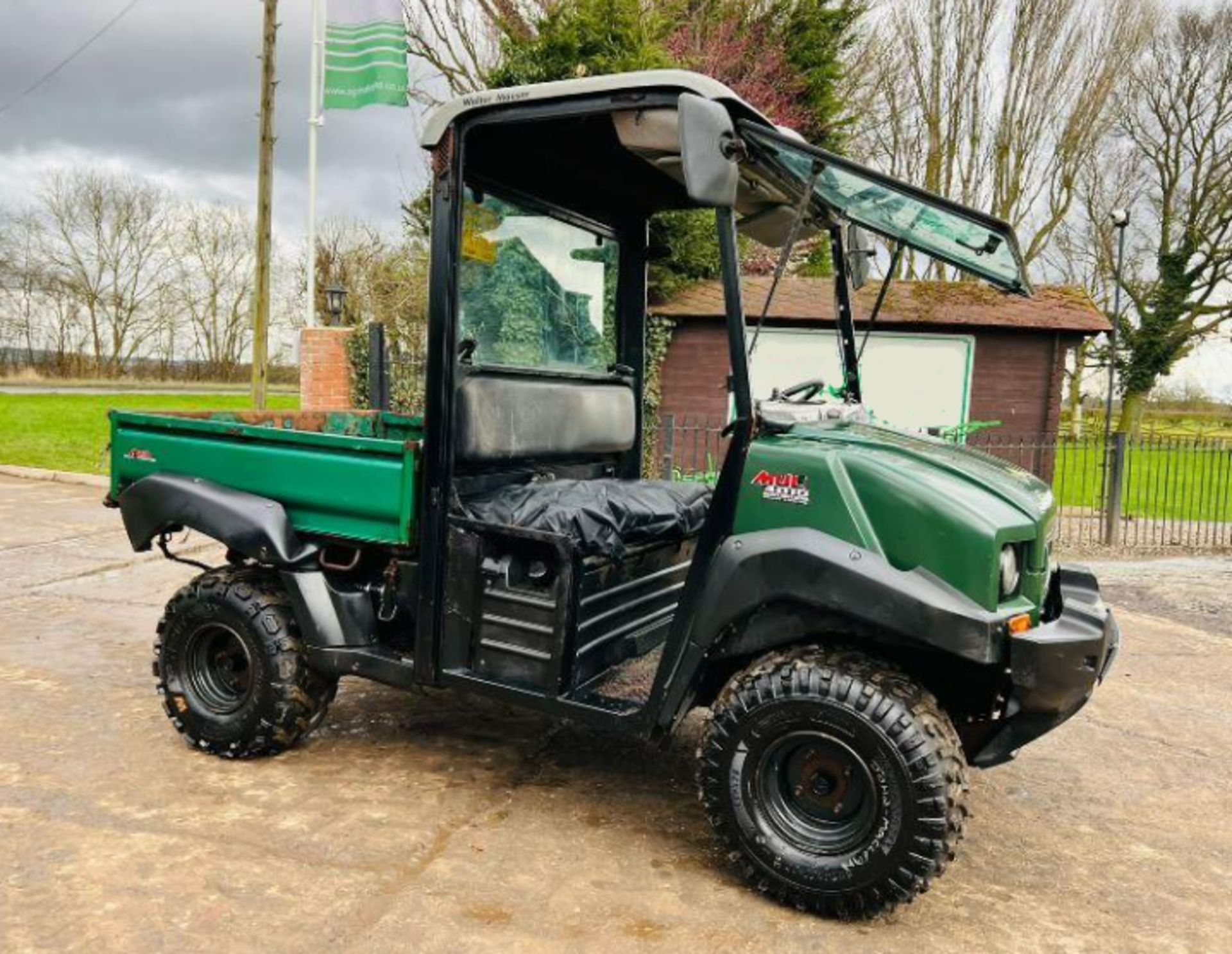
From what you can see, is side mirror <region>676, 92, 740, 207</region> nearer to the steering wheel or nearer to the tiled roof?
the steering wheel

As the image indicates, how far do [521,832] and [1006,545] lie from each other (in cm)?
183

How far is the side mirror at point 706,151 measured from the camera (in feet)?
8.78

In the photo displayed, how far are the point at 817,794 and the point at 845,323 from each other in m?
2.05

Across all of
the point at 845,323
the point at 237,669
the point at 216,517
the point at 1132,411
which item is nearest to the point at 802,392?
the point at 845,323

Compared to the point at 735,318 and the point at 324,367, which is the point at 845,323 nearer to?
the point at 735,318

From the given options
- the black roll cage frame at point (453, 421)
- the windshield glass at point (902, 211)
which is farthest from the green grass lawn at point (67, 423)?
the windshield glass at point (902, 211)

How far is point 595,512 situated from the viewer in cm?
341

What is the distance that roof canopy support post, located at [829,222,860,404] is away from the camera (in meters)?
4.00

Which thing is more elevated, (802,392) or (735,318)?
(735,318)

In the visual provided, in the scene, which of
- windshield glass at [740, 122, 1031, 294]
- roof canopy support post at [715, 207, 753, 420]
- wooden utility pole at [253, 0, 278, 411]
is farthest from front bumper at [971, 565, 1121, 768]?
wooden utility pole at [253, 0, 278, 411]

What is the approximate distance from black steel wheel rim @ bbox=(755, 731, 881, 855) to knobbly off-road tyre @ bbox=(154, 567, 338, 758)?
1839 mm

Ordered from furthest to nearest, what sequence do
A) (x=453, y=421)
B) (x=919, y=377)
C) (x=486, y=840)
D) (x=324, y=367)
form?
(x=919, y=377) < (x=324, y=367) < (x=453, y=421) < (x=486, y=840)

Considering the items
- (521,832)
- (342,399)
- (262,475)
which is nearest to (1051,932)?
(521,832)

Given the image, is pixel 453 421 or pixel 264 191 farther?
pixel 264 191
